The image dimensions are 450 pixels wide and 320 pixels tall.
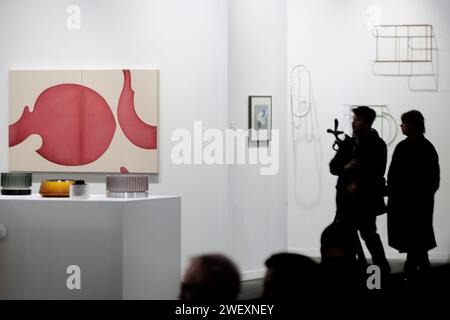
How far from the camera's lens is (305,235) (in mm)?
9633

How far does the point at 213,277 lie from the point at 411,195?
5617 millimetres

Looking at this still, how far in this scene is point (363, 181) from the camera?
25.0ft

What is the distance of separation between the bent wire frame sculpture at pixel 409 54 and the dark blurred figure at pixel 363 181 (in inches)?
73.5

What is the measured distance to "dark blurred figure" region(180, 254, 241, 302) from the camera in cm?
171

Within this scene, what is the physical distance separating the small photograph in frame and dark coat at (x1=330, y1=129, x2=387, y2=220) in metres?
0.71

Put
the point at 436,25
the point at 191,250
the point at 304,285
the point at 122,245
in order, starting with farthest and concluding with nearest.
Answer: the point at 436,25
the point at 191,250
the point at 122,245
the point at 304,285

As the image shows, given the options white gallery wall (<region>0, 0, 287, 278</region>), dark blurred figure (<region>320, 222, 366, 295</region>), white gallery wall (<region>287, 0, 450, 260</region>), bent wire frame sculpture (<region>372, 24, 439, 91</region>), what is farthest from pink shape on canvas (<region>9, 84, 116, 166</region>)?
dark blurred figure (<region>320, 222, 366, 295</region>)

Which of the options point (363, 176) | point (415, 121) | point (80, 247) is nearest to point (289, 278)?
point (80, 247)

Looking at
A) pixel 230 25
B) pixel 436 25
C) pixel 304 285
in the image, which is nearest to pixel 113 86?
pixel 230 25

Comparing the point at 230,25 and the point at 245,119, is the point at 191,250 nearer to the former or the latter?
the point at 245,119

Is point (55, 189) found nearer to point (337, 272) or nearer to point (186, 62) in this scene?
point (186, 62)

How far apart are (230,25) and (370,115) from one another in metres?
1.48

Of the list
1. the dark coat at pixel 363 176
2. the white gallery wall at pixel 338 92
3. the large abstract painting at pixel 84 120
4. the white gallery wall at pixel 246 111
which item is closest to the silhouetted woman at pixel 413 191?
the dark coat at pixel 363 176

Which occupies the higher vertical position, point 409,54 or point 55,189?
point 409,54
